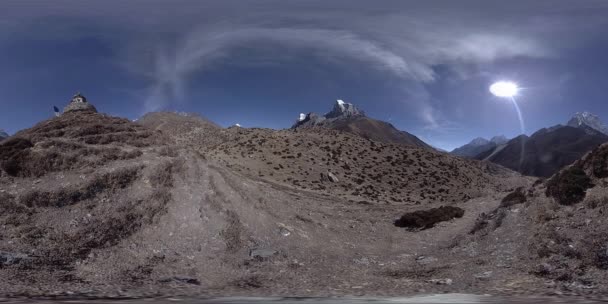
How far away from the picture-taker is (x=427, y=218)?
2936cm

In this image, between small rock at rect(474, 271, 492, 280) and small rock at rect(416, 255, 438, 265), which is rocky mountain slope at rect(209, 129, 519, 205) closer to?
small rock at rect(416, 255, 438, 265)

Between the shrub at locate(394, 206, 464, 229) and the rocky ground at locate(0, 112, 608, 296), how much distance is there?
0.18m

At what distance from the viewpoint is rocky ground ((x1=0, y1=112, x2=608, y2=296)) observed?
13680 millimetres

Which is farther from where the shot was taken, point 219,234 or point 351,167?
point 351,167

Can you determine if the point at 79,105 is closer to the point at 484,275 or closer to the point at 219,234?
the point at 219,234

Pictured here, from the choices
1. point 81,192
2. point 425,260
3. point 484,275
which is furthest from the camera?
point 81,192

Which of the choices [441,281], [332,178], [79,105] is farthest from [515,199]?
[79,105]

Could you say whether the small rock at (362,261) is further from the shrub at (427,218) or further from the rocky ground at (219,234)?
the shrub at (427,218)

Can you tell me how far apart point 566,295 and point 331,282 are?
7419mm

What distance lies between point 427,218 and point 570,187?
1064 cm

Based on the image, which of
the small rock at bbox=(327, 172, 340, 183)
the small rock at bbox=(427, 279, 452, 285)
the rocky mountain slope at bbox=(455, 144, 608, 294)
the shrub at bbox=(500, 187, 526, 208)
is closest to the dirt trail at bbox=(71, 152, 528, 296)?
the small rock at bbox=(427, 279, 452, 285)

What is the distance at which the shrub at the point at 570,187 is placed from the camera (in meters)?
19.8

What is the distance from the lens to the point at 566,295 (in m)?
A: 11.4

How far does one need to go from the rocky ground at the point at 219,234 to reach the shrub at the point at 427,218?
0.58ft
